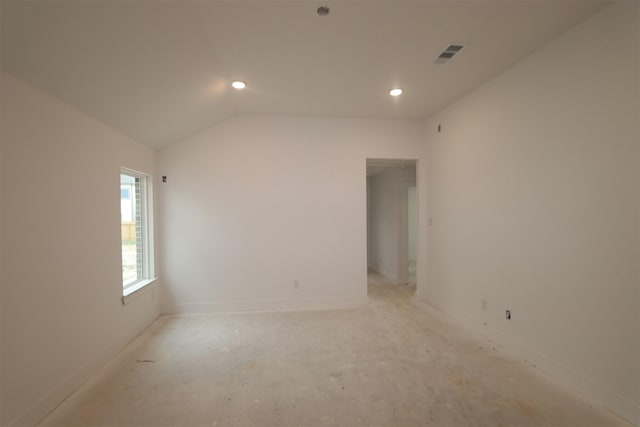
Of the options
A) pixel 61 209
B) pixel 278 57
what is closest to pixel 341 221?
pixel 278 57

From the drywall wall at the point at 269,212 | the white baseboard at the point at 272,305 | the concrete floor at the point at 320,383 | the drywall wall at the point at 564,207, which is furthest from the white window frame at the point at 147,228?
the drywall wall at the point at 564,207

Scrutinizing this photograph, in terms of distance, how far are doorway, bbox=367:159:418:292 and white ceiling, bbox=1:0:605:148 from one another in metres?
1.82

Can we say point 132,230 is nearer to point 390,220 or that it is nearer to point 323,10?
point 323,10

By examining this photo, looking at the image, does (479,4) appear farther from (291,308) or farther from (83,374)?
(83,374)

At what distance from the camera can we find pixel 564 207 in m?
2.21

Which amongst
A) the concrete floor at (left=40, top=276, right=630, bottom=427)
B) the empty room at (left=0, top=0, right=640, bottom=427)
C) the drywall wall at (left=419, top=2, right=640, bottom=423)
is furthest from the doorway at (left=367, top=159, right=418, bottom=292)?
the concrete floor at (left=40, top=276, right=630, bottom=427)

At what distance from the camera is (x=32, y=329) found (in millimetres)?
1819

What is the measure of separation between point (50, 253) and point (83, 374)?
105 centimetres

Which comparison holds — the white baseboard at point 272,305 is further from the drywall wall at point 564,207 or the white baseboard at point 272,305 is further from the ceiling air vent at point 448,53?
the ceiling air vent at point 448,53

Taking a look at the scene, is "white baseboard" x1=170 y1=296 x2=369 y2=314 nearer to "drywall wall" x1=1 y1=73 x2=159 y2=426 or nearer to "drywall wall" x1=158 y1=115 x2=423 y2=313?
"drywall wall" x1=158 y1=115 x2=423 y2=313

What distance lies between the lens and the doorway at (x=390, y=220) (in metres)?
5.16

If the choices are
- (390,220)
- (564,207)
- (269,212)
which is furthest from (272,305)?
(564,207)

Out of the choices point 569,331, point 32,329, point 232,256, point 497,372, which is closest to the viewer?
point 32,329

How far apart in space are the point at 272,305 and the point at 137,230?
1982 millimetres
